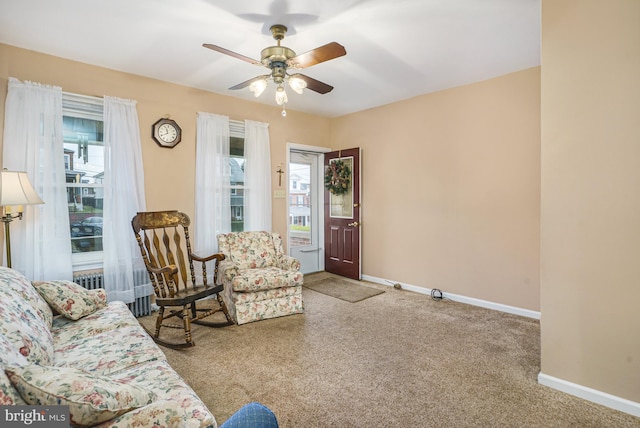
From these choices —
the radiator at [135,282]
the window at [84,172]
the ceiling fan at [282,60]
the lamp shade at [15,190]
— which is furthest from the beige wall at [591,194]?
the window at [84,172]

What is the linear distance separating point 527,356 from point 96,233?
4.18 metres

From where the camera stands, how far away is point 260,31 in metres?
2.58

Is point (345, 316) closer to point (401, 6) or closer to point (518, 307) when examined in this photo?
point (518, 307)

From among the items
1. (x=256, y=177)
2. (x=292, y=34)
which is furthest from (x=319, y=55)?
(x=256, y=177)

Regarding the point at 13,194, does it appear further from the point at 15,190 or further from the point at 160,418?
the point at 160,418

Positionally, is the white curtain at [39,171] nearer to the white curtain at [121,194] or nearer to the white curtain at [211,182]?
the white curtain at [121,194]

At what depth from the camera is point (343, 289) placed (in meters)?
4.48

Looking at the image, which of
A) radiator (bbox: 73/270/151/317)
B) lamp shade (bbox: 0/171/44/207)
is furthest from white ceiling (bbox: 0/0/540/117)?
radiator (bbox: 73/270/151/317)

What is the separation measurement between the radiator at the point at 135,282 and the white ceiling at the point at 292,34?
212cm

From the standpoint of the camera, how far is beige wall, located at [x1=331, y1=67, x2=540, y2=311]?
11.1 ft

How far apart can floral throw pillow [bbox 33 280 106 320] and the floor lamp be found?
2.24 feet

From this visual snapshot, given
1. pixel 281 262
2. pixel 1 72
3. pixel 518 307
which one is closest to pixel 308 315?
pixel 281 262

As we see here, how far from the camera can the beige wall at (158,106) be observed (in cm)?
291

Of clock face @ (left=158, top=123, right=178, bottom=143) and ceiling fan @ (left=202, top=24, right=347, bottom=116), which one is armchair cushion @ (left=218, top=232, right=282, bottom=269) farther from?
ceiling fan @ (left=202, top=24, right=347, bottom=116)
